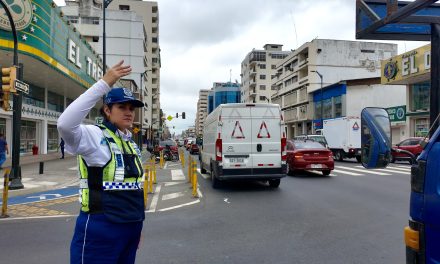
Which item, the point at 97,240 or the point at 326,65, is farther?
the point at 326,65

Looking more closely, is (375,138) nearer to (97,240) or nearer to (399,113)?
(97,240)

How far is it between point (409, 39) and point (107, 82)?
2981mm

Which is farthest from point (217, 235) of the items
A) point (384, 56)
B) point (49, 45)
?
point (384, 56)

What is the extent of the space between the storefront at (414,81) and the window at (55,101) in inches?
1110

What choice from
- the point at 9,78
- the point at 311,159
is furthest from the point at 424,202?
the point at 311,159

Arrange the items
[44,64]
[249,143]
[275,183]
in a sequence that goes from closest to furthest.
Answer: [249,143] < [275,183] < [44,64]

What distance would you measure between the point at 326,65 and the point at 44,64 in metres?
48.8

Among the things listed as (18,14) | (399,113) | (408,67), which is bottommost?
(399,113)

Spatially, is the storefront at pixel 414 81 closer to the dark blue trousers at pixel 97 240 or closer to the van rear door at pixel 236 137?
the van rear door at pixel 236 137

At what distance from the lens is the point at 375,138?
2691mm

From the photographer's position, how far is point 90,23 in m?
64.3

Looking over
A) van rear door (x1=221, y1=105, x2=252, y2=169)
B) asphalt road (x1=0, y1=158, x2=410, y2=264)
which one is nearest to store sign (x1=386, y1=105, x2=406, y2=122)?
asphalt road (x1=0, y1=158, x2=410, y2=264)

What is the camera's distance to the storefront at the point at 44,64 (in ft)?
53.6

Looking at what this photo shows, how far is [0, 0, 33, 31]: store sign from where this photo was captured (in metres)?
15.5
